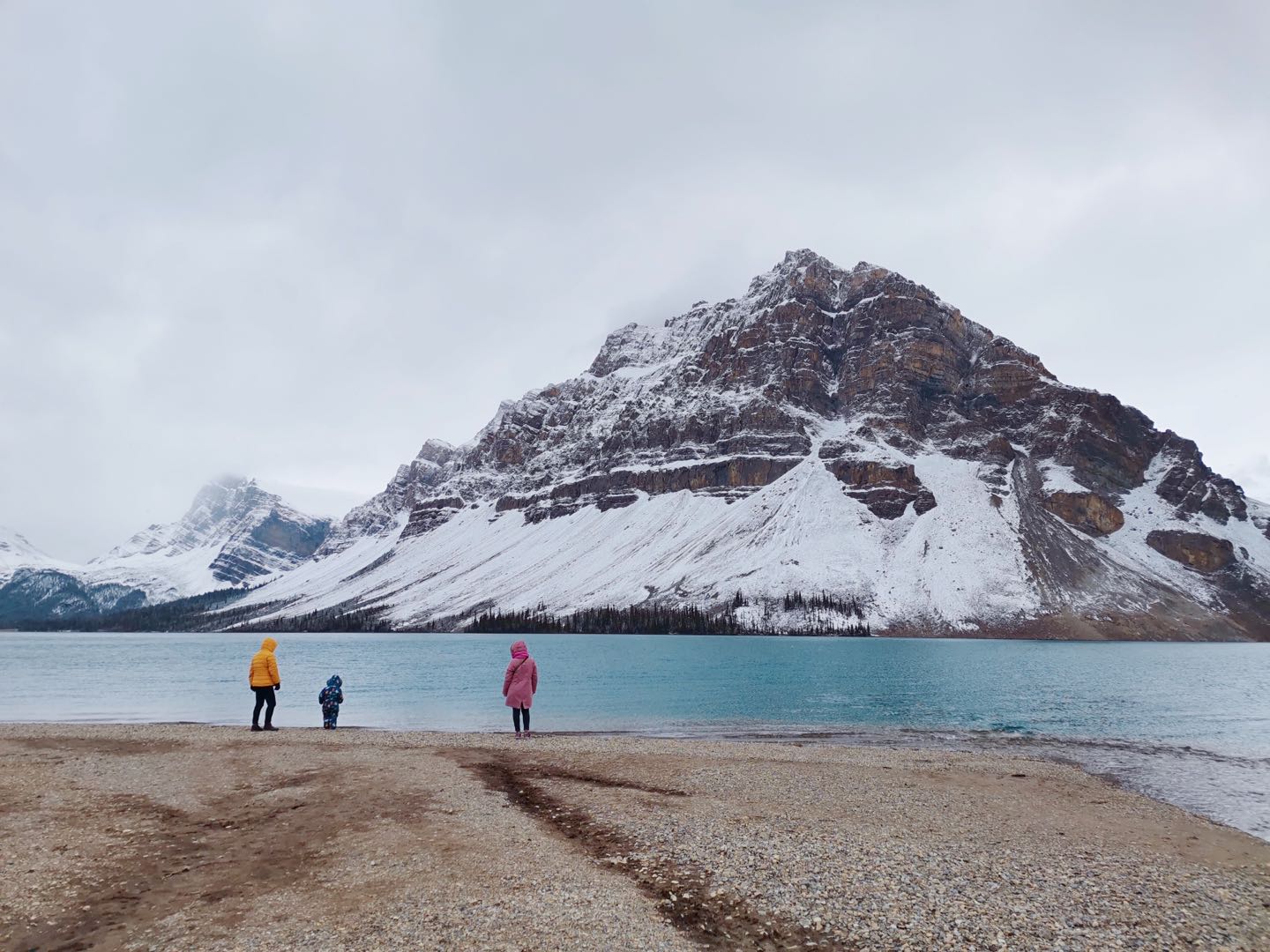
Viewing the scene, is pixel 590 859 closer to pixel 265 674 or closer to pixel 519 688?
pixel 519 688

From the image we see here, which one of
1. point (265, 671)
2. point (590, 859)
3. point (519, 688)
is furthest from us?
point (519, 688)

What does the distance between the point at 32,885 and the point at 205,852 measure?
8.94ft

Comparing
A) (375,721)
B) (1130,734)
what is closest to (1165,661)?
(1130,734)

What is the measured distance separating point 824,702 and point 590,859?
143 ft

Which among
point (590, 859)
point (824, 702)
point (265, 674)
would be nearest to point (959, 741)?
point (824, 702)

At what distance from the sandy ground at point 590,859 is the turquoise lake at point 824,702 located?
26.4 ft

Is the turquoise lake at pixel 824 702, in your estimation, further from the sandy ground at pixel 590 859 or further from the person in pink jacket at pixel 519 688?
the sandy ground at pixel 590 859

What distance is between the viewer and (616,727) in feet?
133

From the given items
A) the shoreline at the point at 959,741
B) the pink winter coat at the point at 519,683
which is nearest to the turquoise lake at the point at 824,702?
the shoreline at the point at 959,741

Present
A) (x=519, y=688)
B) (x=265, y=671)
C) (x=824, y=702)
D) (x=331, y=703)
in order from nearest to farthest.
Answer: (x=265, y=671) < (x=519, y=688) < (x=331, y=703) < (x=824, y=702)

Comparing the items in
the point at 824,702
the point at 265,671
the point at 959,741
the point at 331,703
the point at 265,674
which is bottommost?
the point at 824,702

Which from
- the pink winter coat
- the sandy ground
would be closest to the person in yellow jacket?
the sandy ground

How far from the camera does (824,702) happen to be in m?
54.5

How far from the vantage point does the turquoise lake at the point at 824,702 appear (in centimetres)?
3381
